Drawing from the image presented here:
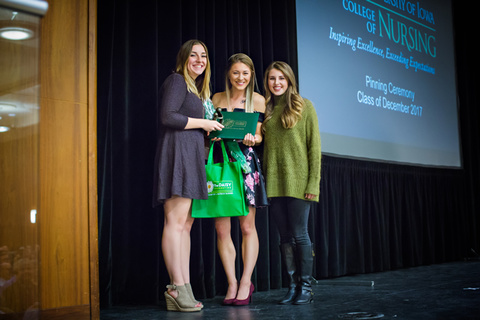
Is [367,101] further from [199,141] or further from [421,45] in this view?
[199,141]

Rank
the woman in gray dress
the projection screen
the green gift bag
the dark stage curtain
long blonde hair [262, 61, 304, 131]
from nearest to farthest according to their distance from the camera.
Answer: the woman in gray dress → the green gift bag → long blonde hair [262, 61, 304, 131] → the dark stage curtain → the projection screen

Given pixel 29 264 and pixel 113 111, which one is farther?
pixel 113 111

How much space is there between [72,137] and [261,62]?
203cm

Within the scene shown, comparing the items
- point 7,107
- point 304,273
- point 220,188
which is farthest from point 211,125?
point 7,107

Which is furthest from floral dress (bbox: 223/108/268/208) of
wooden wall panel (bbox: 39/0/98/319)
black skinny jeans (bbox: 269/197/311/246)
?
wooden wall panel (bbox: 39/0/98/319)

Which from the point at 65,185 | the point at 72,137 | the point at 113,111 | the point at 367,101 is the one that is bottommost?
the point at 65,185

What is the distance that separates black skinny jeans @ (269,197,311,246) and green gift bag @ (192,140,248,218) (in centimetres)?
22

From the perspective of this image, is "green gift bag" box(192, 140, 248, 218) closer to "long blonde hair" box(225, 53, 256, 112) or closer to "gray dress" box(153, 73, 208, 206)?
"gray dress" box(153, 73, 208, 206)

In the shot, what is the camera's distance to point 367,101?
4.34 metres

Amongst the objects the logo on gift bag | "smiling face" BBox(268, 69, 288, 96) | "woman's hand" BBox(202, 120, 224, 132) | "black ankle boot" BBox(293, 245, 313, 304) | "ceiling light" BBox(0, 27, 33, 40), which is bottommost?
"black ankle boot" BBox(293, 245, 313, 304)

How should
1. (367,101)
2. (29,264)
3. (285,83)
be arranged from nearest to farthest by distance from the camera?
(29,264)
(285,83)
(367,101)

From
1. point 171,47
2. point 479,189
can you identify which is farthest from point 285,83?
point 479,189

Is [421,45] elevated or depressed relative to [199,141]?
elevated

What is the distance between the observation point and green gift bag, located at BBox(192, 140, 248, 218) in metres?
2.59
